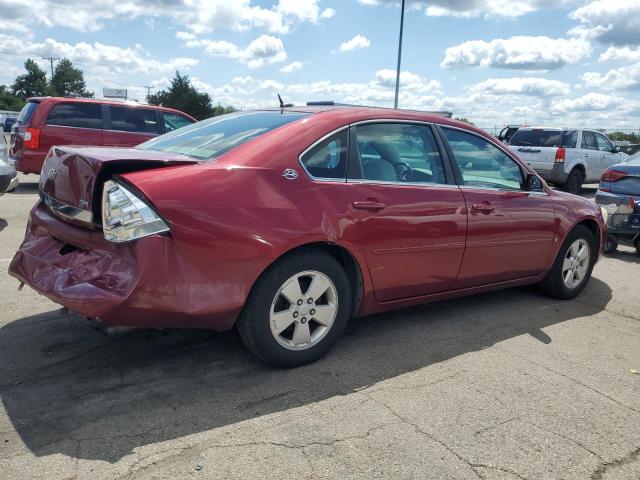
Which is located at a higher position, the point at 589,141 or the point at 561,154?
the point at 589,141

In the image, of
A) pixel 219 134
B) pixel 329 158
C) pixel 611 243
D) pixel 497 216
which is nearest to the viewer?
pixel 329 158

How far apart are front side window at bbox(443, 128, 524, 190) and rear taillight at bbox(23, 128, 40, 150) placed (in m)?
9.56

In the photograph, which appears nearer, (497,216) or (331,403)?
(331,403)

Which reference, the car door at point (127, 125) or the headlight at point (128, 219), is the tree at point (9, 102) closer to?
the car door at point (127, 125)

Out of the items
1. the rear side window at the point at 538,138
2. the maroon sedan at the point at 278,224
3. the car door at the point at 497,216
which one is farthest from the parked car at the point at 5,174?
the rear side window at the point at 538,138

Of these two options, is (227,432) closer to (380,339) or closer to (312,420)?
(312,420)

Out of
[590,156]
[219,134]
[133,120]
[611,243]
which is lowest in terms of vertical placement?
[611,243]

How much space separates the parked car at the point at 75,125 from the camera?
11469 mm

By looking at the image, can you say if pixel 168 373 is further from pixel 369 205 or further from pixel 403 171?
pixel 403 171

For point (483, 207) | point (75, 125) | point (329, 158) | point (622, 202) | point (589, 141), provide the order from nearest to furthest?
point (329, 158), point (483, 207), point (622, 202), point (75, 125), point (589, 141)

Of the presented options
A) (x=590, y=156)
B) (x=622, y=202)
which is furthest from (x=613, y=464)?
(x=590, y=156)

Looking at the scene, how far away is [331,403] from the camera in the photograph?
3.18m

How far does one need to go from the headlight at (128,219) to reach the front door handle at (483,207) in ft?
7.83

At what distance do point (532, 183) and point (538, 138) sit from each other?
→ 11144mm
